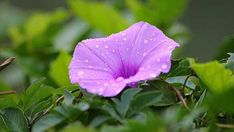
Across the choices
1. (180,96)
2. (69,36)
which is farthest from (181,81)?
(69,36)

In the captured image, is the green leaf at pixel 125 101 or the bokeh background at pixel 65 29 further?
the bokeh background at pixel 65 29

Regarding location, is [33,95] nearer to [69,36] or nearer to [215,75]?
[215,75]

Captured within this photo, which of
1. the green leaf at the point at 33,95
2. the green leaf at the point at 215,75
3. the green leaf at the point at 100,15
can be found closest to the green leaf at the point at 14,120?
the green leaf at the point at 33,95

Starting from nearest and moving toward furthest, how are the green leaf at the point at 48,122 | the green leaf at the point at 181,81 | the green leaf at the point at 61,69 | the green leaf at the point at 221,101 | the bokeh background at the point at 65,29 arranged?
the green leaf at the point at 221,101 < the green leaf at the point at 48,122 < the green leaf at the point at 181,81 < the green leaf at the point at 61,69 < the bokeh background at the point at 65,29

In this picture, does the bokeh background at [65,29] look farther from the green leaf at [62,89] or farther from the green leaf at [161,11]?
the green leaf at [62,89]

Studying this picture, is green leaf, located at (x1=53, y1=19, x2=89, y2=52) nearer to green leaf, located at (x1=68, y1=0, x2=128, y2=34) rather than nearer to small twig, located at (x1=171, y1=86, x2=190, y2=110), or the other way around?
green leaf, located at (x1=68, y1=0, x2=128, y2=34)

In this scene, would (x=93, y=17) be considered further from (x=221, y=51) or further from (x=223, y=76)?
(x=223, y=76)
